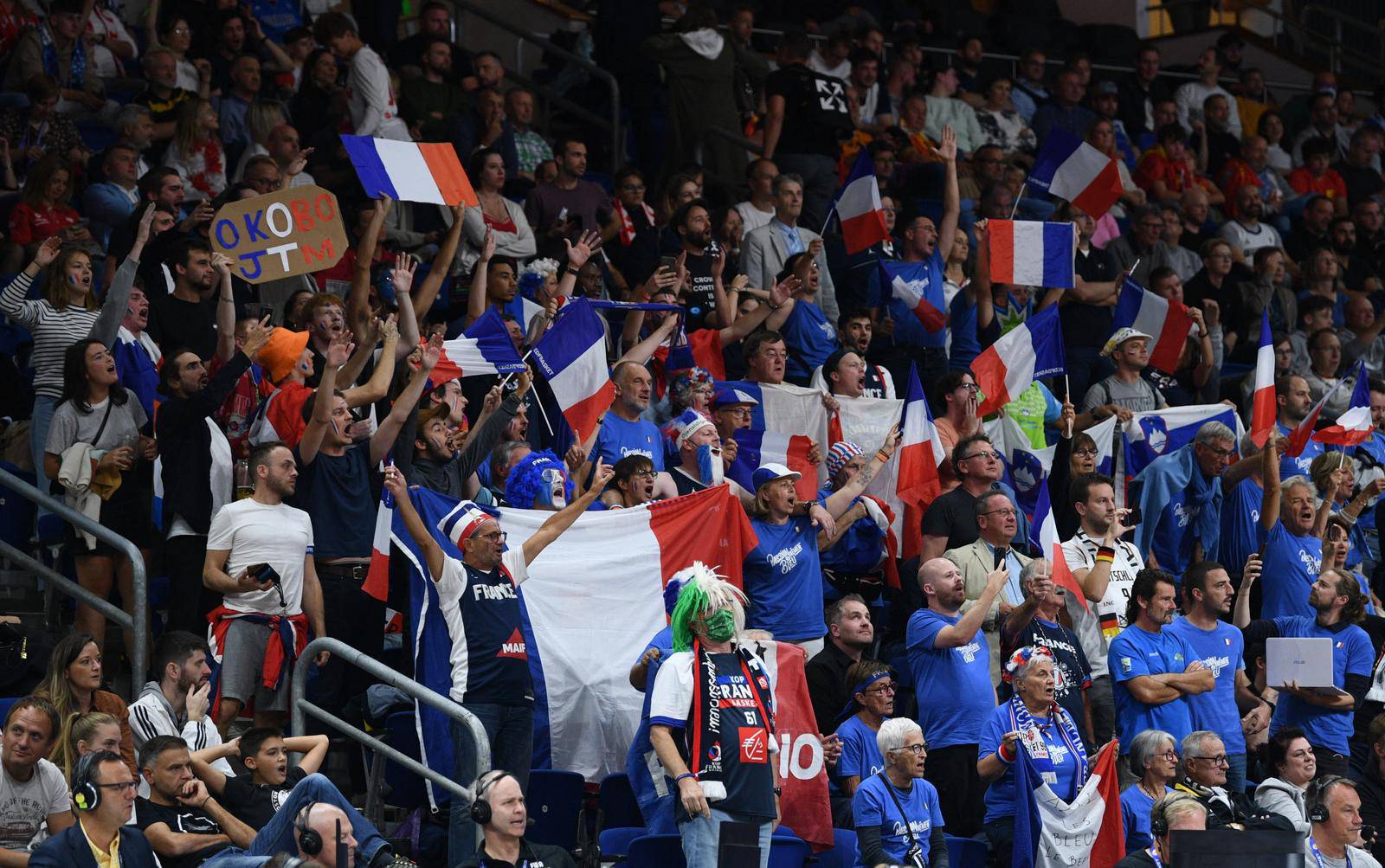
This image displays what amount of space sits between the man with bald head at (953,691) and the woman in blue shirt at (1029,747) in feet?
0.55

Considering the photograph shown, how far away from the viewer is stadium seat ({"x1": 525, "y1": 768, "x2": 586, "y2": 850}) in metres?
9.38

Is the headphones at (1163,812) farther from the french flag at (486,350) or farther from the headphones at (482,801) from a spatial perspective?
the french flag at (486,350)

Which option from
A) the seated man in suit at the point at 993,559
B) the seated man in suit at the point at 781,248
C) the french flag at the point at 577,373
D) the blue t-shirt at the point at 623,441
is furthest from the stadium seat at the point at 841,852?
the seated man in suit at the point at 781,248

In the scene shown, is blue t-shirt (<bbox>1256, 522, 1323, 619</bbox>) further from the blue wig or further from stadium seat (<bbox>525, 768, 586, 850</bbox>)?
stadium seat (<bbox>525, 768, 586, 850</bbox>)

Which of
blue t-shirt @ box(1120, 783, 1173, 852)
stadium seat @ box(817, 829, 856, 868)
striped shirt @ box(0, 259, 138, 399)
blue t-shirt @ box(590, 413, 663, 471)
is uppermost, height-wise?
striped shirt @ box(0, 259, 138, 399)

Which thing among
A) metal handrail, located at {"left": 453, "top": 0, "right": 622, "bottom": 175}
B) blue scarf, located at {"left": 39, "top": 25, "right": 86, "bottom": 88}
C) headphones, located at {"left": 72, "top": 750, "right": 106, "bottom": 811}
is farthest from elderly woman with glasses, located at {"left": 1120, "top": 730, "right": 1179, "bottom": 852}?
blue scarf, located at {"left": 39, "top": 25, "right": 86, "bottom": 88}

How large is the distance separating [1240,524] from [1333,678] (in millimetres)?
→ 1916

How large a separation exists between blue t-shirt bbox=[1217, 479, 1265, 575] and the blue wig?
4734 mm

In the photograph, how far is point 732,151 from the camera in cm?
1592

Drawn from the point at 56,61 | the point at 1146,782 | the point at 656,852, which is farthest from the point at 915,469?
the point at 56,61

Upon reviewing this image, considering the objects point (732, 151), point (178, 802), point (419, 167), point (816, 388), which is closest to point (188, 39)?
point (419, 167)

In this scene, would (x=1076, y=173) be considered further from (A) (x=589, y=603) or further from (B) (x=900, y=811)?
(B) (x=900, y=811)

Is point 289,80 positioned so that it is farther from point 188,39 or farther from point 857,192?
point 857,192

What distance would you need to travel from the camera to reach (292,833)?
7.97m
